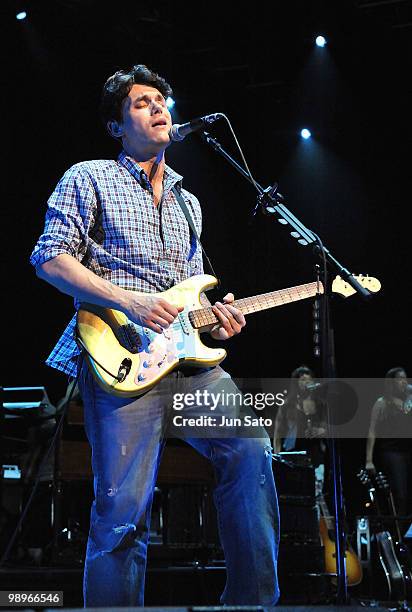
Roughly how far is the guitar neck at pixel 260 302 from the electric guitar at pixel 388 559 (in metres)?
3.68

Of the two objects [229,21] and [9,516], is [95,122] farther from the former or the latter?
[9,516]

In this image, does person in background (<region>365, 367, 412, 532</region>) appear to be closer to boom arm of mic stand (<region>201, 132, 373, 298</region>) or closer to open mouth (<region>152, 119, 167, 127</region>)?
boom arm of mic stand (<region>201, 132, 373, 298</region>)

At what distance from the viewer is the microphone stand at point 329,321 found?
2.78 m

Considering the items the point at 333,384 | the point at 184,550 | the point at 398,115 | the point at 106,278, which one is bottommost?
the point at 184,550

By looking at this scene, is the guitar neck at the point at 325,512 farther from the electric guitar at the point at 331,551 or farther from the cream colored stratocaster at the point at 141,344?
the cream colored stratocaster at the point at 141,344

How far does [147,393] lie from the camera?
291 cm

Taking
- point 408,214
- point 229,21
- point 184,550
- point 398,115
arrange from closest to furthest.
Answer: point 184,550 < point 229,21 < point 398,115 < point 408,214

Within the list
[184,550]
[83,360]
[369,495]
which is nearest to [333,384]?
[83,360]

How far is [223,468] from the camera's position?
2928mm

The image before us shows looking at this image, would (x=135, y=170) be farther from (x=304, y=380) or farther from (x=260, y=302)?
(x=304, y=380)

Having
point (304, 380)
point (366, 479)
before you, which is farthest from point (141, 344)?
point (304, 380)

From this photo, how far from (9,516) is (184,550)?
3925 millimetres

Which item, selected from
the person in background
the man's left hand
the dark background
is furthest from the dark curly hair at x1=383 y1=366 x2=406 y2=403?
the man's left hand

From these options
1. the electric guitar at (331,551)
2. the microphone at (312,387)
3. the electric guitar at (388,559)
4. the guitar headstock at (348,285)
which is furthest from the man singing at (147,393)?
the microphone at (312,387)
